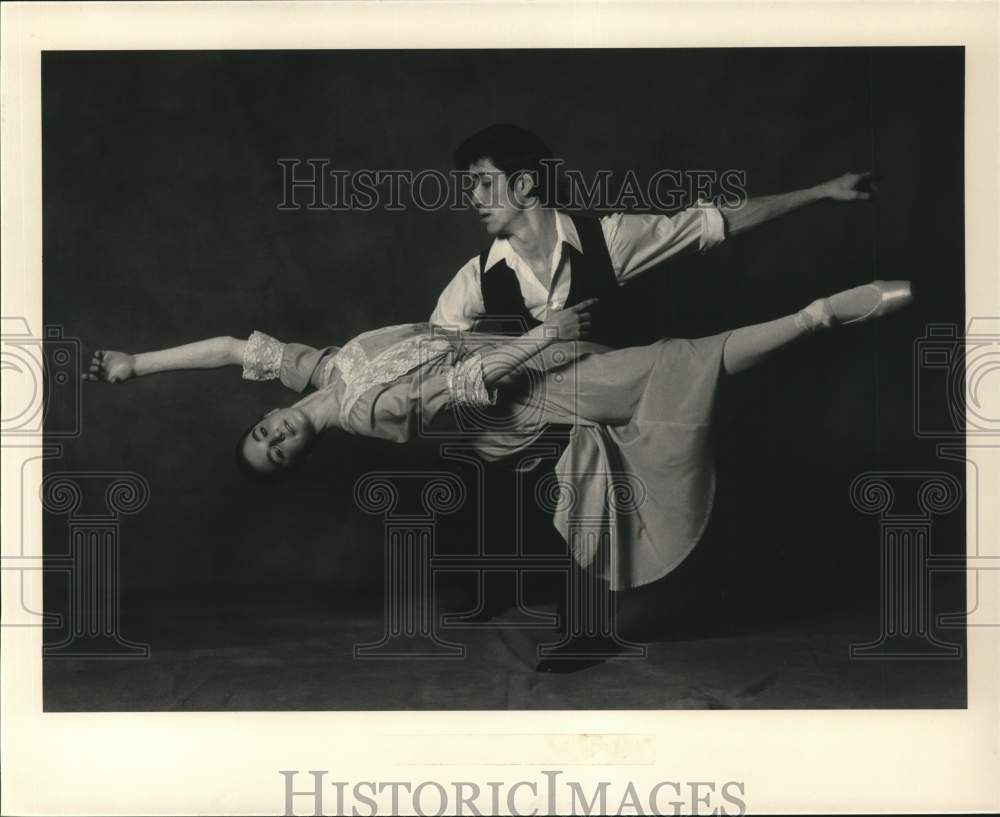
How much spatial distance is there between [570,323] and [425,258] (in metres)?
0.75

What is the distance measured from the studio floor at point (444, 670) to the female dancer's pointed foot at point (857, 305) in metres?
1.35

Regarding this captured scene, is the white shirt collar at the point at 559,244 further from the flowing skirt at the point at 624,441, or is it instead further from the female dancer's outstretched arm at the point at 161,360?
the female dancer's outstretched arm at the point at 161,360

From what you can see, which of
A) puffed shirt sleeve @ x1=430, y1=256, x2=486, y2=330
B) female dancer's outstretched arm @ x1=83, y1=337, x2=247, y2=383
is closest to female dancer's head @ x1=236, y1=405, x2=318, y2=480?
female dancer's outstretched arm @ x1=83, y1=337, x2=247, y2=383

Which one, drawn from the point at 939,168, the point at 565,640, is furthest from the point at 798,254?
the point at 565,640

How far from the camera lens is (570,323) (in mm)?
5352

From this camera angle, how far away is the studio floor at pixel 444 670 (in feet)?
17.4

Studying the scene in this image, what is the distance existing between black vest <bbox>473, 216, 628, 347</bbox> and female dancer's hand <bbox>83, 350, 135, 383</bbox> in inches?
64.8

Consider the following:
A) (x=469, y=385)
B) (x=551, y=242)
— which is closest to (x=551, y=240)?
(x=551, y=242)

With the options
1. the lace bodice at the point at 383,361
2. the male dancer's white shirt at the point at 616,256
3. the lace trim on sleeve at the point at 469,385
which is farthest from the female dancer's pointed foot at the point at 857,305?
the lace bodice at the point at 383,361

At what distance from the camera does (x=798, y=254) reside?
538 cm

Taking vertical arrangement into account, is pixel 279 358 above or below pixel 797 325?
below

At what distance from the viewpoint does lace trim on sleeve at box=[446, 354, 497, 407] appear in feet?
17.5

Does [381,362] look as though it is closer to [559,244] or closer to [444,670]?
[559,244]

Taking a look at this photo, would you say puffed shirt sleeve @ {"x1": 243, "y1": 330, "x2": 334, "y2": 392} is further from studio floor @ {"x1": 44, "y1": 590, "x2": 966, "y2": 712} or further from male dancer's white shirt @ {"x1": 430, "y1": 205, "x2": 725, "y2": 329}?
studio floor @ {"x1": 44, "y1": 590, "x2": 966, "y2": 712}
